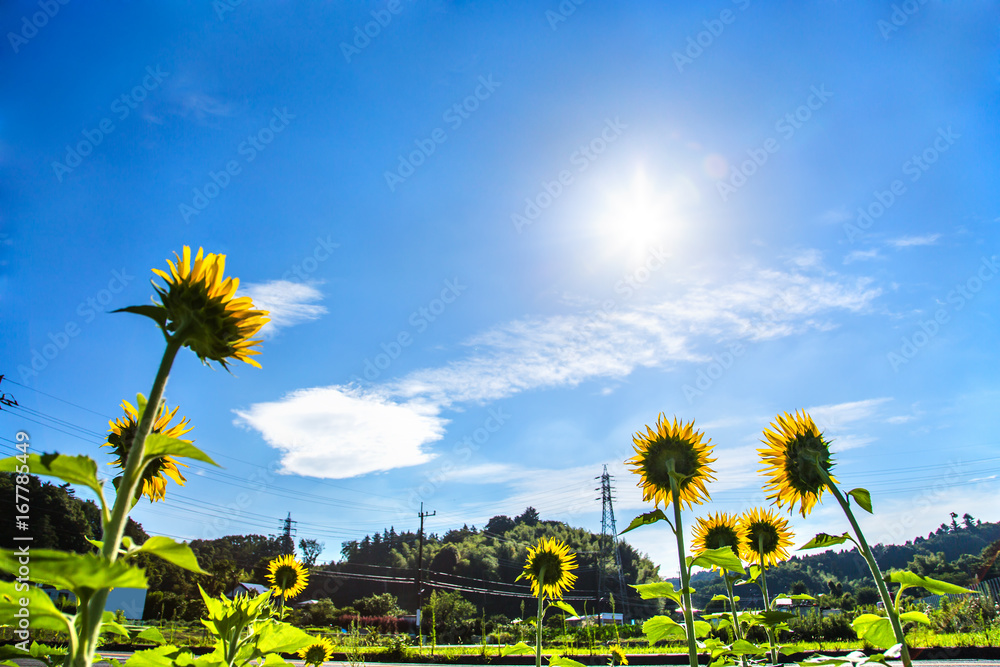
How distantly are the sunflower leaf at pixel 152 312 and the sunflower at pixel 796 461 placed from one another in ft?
9.73

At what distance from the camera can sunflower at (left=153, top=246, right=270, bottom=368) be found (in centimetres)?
151

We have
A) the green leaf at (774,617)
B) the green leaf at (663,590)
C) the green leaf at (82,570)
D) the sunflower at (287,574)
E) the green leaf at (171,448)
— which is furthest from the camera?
the sunflower at (287,574)

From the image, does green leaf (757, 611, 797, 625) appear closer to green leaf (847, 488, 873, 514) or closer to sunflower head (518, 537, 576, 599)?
green leaf (847, 488, 873, 514)

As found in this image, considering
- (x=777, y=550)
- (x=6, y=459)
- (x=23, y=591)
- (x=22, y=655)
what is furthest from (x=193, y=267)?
(x=777, y=550)

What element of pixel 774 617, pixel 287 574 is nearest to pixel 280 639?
pixel 774 617

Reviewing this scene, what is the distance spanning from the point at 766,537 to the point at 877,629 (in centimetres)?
277

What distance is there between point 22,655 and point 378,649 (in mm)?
29089

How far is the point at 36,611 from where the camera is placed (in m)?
1.19

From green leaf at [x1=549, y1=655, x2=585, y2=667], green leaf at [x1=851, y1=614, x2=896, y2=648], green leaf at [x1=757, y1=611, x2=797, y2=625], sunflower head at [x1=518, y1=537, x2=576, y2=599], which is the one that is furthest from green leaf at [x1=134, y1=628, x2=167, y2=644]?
sunflower head at [x1=518, y1=537, x2=576, y2=599]

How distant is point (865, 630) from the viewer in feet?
6.81

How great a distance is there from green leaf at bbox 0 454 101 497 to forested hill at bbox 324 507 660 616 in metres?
62.1

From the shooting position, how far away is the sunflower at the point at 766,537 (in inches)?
179

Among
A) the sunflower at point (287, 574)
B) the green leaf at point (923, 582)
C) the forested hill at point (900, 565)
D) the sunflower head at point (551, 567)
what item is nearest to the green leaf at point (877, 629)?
the green leaf at point (923, 582)

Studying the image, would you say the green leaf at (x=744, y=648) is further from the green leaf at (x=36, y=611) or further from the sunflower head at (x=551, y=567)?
the sunflower head at (x=551, y=567)
